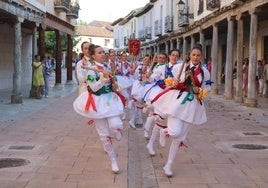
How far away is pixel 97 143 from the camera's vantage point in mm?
8297

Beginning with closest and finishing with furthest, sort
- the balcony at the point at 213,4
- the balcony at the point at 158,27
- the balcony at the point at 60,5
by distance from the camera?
the balcony at the point at 213,4 → the balcony at the point at 60,5 → the balcony at the point at 158,27

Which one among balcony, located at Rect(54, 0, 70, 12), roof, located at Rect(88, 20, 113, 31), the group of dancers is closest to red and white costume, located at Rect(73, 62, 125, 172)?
the group of dancers

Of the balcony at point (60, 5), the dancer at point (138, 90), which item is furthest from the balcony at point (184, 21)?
the dancer at point (138, 90)

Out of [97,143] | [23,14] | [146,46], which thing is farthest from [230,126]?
[146,46]

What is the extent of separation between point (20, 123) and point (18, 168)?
4497 millimetres

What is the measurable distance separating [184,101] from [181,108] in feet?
0.36

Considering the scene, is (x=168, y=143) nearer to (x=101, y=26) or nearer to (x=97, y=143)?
(x=97, y=143)

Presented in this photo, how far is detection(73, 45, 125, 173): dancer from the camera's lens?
6031 mm

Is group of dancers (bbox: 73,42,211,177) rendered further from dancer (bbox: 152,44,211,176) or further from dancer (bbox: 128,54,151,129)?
dancer (bbox: 128,54,151,129)

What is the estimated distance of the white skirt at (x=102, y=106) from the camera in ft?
19.7

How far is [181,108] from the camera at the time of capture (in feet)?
19.6

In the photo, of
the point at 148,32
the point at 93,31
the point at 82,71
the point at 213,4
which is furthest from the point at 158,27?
the point at 93,31

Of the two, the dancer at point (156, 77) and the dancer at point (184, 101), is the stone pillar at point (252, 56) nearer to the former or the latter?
the dancer at point (156, 77)

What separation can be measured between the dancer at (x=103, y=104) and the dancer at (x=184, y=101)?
0.65 metres
